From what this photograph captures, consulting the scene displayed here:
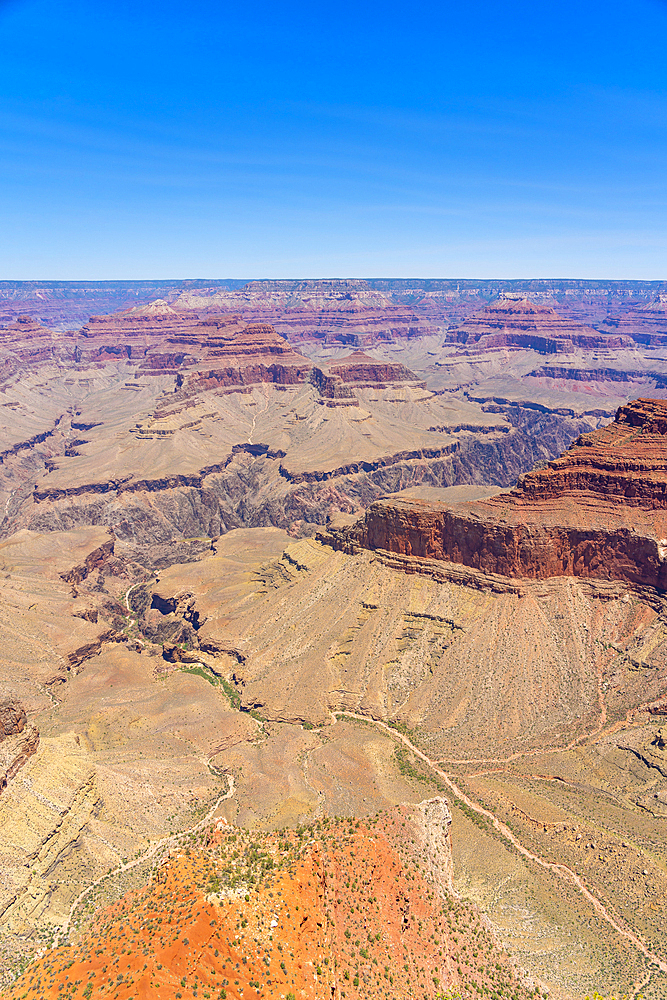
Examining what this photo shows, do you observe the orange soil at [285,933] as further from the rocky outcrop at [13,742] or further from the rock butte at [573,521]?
the rock butte at [573,521]

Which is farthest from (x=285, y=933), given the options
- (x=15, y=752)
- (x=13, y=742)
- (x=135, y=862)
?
(x=13, y=742)

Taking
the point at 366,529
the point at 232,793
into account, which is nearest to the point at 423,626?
the point at 366,529

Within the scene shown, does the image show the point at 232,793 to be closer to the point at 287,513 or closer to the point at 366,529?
the point at 366,529

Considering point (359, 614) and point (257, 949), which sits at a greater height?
point (257, 949)

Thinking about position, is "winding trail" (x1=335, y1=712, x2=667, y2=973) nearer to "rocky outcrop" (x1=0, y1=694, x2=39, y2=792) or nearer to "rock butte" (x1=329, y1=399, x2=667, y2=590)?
"rock butte" (x1=329, y1=399, x2=667, y2=590)

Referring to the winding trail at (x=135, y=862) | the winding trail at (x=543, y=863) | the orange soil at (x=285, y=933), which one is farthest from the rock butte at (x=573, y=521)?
the orange soil at (x=285, y=933)

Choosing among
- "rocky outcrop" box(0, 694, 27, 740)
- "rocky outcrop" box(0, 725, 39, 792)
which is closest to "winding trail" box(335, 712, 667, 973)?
"rocky outcrop" box(0, 725, 39, 792)
